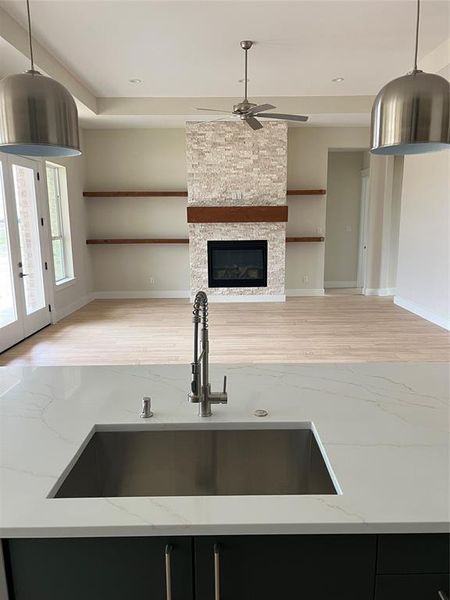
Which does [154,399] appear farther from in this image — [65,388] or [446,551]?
[446,551]

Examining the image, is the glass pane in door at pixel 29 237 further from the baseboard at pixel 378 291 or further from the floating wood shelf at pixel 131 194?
the baseboard at pixel 378 291

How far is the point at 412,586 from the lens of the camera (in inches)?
34.7

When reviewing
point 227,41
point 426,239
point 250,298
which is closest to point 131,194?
point 250,298

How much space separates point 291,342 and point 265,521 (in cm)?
426

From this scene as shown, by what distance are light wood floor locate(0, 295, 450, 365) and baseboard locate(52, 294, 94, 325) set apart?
11 centimetres

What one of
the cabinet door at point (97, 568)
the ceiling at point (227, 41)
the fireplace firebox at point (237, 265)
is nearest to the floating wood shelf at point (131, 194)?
the fireplace firebox at point (237, 265)

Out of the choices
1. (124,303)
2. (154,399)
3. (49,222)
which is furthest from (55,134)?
(124,303)

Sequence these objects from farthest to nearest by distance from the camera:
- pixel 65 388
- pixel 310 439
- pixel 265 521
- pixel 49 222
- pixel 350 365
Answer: pixel 49 222 → pixel 350 365 → pixel 65 388 → pixel 310 439 → pixel 265 521

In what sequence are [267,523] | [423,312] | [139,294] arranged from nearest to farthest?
[267,523], [423,312], [139,294]

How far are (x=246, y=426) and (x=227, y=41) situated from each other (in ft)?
14.4

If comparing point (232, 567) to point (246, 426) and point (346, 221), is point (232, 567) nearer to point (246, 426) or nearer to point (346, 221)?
point (246, 426)

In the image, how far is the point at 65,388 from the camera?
4.83 feet

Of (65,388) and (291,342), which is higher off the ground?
(65,388)

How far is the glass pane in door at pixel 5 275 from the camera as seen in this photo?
15.6ft
